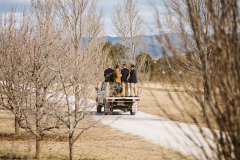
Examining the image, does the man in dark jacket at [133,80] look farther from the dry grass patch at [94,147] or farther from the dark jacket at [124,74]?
the dry grass patch at [94,147]

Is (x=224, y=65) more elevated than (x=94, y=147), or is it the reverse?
(x=224, y=65)

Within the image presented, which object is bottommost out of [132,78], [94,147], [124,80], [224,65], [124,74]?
[94,147]

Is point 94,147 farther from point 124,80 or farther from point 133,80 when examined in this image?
point 124,80

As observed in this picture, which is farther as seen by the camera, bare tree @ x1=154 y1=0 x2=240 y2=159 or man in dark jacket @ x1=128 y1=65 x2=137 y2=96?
man in dark jacket @ x1=128 y1=65 x2=137 y2=96

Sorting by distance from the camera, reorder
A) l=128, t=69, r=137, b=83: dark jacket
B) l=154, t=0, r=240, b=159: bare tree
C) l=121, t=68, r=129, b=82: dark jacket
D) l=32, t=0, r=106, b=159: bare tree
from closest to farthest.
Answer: l=154, t=0, r=240, b=159: bare tree → l=32, t=0, r=106, b=159: bare tree → l=121, t=68, r=129, b=82: dark jacket → l=128, t=69, r=137, b=83: dark jacket

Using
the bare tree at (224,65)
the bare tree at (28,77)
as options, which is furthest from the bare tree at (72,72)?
the bare tree at (224,65)

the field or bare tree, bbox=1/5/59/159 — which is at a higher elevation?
bare tree, bbox=1/5/59/159

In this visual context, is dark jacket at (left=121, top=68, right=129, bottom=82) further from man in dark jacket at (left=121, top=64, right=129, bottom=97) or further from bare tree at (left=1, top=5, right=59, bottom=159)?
bare tree at (left=1, top=5, right=59, bottom=159)

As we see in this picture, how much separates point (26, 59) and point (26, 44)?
1.77ft

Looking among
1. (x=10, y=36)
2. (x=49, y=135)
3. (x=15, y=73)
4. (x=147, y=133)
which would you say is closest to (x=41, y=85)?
(x=15, y=73)

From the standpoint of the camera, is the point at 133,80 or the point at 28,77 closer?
the point at 28,77

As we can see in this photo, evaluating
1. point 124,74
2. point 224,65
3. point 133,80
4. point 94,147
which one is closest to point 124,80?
point 124,74

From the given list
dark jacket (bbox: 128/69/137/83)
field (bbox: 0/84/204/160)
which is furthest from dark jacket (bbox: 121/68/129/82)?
field (bbox: 0/84/204/160)

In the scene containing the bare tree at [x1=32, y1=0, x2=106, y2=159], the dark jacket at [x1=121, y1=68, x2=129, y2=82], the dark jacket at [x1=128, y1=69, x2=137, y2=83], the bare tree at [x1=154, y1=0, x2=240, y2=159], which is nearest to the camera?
the bare tree at [x1=154, y1=0, x2=240, y2=159]
